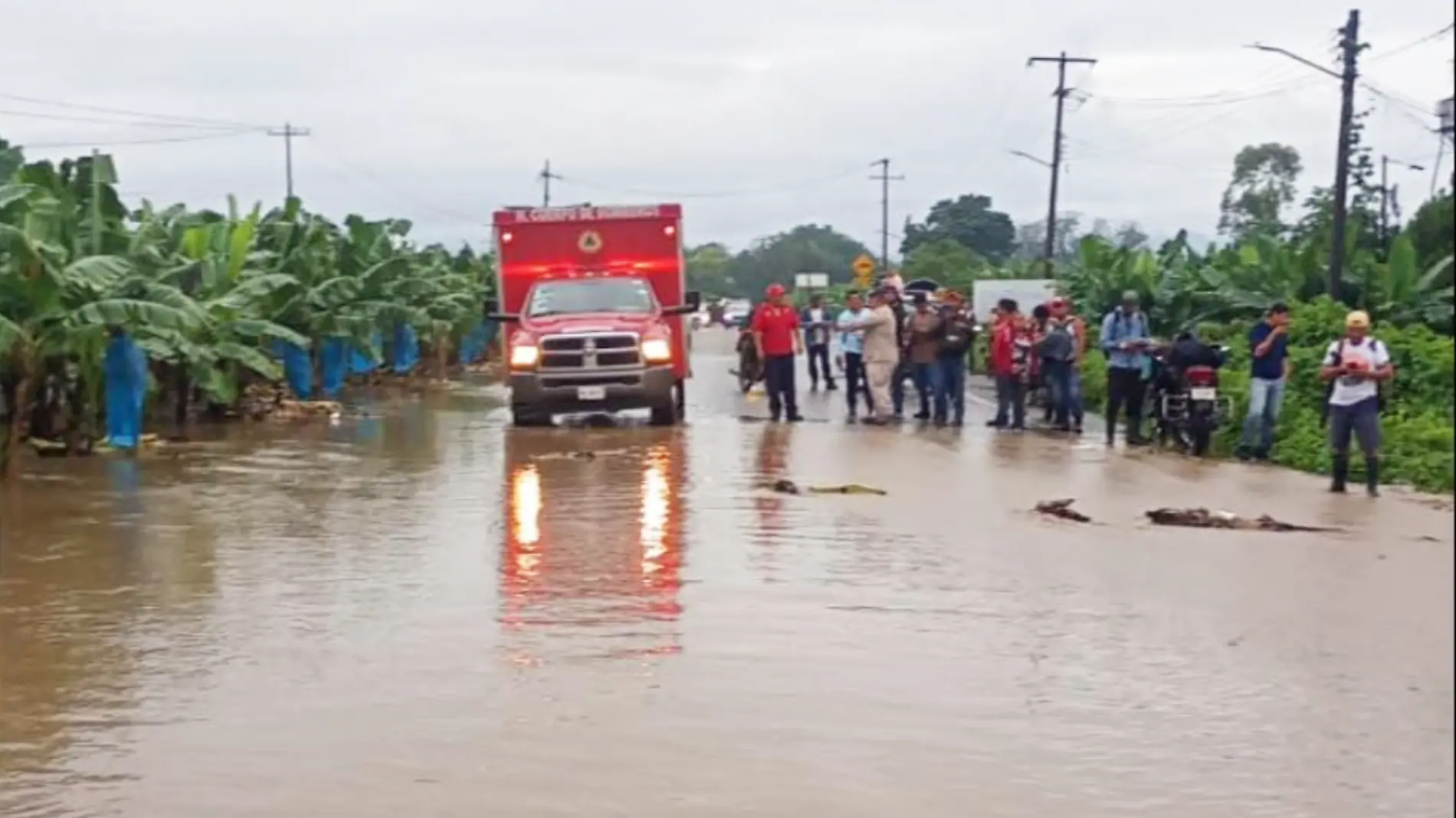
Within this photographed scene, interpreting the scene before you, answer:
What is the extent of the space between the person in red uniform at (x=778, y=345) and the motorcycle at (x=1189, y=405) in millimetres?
4450

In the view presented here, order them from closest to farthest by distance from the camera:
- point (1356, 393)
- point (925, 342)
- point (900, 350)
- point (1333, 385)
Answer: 1. point (1356, 393)
2. point (1333, 385)
3. point (925, 342)
4. point (900, 350)

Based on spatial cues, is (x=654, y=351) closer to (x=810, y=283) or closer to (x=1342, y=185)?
(x=1342, y=185)

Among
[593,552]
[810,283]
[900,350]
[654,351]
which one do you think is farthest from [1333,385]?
[810,283]

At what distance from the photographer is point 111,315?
15.0 meters

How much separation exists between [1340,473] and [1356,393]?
3.64ft

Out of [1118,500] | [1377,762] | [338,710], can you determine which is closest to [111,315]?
[1118,500]

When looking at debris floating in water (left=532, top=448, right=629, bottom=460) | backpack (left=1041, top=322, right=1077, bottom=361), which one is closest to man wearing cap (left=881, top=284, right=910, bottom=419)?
backpack (left=1041, top=322, right=1077, bottom=361)

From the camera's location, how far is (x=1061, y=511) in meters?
12.9

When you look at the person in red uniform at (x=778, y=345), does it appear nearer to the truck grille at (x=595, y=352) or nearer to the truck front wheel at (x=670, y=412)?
the truck front wheel at (x=670, y=412)

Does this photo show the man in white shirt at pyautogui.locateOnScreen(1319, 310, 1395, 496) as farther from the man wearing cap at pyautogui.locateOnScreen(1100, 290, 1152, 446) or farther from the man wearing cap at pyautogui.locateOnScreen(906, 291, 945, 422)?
the man wearing cap at pyautogui.locateOnScreen(906, 291, 945, 422)

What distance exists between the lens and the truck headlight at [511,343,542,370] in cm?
2050

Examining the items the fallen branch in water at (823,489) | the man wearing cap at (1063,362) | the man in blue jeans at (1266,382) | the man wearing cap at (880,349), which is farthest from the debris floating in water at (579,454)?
the man in blue jeans at (1266,382)

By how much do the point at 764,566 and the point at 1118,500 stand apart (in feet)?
14.7

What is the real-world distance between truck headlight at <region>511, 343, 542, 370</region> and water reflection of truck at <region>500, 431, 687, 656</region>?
3.44 meters
